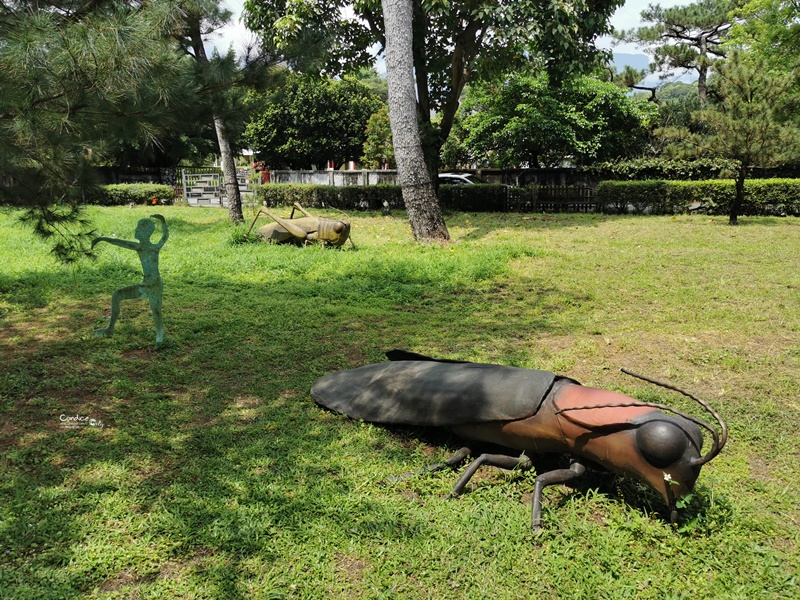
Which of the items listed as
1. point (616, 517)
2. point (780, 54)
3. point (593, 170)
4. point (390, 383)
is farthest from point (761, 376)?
point (780, 54)

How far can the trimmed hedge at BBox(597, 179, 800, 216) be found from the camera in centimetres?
1529

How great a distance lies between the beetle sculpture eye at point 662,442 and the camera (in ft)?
8.11

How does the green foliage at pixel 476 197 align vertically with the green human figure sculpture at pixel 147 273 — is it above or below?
above

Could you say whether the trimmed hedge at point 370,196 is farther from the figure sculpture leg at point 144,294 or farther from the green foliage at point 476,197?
the figure sculpture leg at point 144,294

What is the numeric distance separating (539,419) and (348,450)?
111 cm

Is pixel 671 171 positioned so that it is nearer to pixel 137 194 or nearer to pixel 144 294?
pixel 144 294

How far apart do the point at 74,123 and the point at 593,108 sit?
2074cm

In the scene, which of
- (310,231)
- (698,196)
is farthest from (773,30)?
Answer: (310,231)

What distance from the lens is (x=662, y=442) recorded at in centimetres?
248

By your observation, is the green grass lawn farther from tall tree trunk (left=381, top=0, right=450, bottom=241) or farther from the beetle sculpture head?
tall tree trunk (left=381, top=0, right=450, bottom=241)

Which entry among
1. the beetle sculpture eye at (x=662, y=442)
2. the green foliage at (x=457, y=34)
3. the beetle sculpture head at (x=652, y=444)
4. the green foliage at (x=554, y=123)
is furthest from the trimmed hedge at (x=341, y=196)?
the beetle sculpture eye at (x=662, y=442)

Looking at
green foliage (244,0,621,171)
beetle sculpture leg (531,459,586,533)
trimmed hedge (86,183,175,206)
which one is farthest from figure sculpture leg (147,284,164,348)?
trimmed hedge (86,183,175,206)

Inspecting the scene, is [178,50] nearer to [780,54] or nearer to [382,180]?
[382,180]

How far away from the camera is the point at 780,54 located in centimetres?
2180
